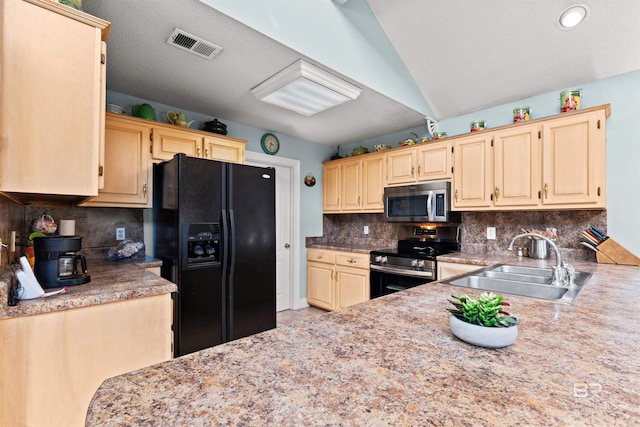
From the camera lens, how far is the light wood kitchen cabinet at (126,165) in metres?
2.37

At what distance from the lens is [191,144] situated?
2.79 metres

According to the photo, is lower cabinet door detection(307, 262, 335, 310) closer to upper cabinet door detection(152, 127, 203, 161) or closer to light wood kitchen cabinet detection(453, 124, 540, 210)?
light wood kitchen cabinet detection(453, 124, 540, 210)

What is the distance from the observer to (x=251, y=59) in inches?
86.7

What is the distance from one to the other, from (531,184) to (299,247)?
8.90ft

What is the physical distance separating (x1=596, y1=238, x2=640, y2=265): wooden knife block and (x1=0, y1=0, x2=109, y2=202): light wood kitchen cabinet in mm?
3416

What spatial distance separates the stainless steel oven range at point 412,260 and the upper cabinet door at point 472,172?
1.57 feet

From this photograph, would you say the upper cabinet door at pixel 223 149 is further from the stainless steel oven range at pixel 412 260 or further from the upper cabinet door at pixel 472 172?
the upper cabinet door at pixel 472 172

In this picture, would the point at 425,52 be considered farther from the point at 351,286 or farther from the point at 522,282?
the point at 351,286

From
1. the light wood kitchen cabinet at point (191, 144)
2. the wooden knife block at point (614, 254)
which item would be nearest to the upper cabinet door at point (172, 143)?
the light wood kitchen cabinet at point (191, 144)

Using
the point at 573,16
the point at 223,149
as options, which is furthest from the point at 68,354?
the point at 573,16

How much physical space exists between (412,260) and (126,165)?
2.69 m

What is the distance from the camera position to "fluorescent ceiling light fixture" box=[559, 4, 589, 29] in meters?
2.09

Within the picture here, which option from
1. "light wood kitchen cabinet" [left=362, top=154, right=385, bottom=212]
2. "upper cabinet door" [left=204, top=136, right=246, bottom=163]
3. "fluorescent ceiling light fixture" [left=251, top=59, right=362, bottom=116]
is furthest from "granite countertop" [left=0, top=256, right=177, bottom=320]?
A: "light wood kitchen cabinet" [left=362, top=154, right=385, bottom=212]

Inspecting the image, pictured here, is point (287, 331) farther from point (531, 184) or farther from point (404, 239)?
point (404, 239)
